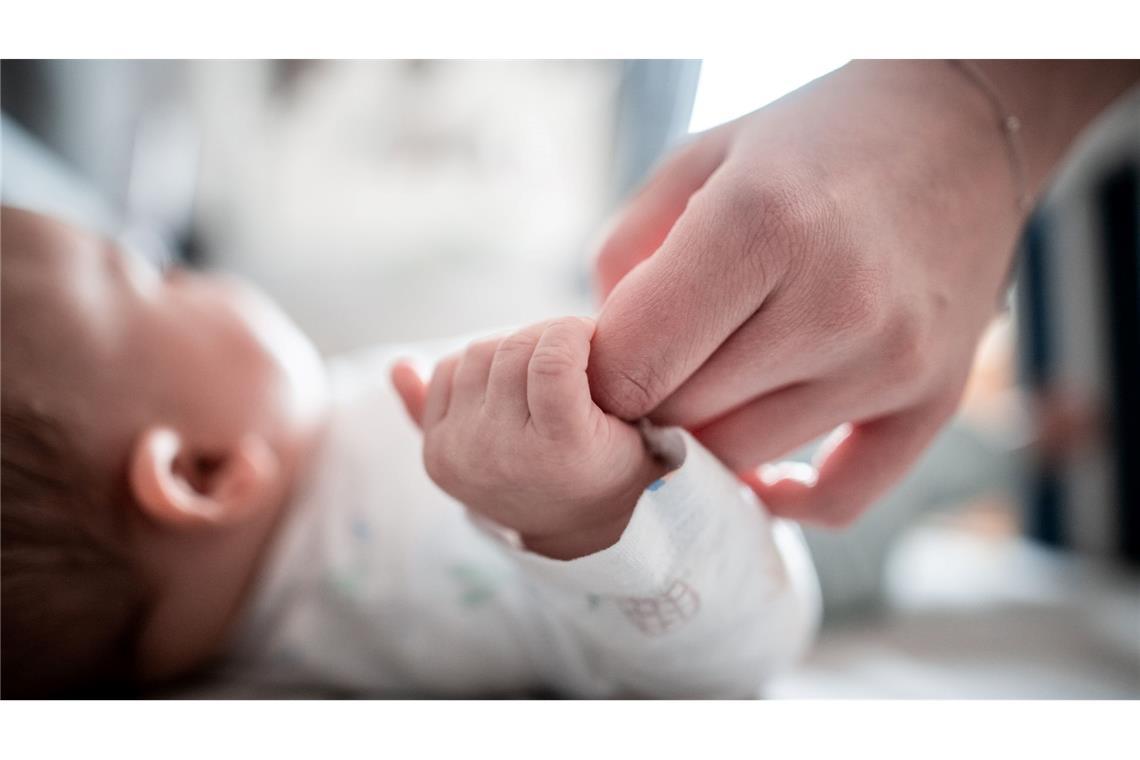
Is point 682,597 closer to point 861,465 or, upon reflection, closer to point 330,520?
point 861,465

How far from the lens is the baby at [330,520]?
436 mm

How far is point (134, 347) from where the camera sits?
661 millimetres

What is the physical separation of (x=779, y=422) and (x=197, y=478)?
1.66 ft

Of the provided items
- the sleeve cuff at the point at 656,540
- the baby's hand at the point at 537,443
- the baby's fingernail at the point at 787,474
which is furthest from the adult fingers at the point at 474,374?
the baby's fingernail at the point at 787,474

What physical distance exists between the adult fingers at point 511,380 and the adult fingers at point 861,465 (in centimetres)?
30

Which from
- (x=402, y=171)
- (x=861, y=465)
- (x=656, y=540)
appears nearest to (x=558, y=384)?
(x=656, y=540)

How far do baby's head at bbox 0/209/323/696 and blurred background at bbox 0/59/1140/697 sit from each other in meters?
0.37

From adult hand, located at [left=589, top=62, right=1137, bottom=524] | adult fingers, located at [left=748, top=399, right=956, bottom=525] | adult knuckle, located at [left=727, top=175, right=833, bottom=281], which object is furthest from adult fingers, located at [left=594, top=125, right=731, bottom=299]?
adult fingers, located at [left=748, top=399, right=956, bottom=525]

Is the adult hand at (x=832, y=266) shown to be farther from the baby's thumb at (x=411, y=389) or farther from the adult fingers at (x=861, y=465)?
the baby's thumb at (x=411, y=389)

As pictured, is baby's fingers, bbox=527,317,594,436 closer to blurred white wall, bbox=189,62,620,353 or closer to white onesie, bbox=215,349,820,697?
white onesie, bbox=215,349,820,697
